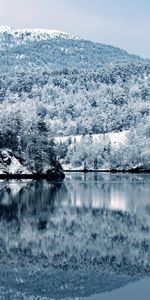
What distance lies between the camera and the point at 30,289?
29.0m

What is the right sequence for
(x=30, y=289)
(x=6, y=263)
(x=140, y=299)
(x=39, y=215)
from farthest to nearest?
(x=39, y=215) → (x=6, y=263) → (x=30, y=289) → (x=140, y=299)

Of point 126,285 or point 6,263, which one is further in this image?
point 6,263

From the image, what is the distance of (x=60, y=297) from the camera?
27750 millimetres

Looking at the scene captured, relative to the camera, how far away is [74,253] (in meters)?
39.4

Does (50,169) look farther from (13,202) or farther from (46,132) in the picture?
(13,202)

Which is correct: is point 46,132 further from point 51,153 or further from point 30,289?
point 30,289

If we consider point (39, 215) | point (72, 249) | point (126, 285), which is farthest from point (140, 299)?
point (39, 215)

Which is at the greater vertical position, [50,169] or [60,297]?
[60,297]

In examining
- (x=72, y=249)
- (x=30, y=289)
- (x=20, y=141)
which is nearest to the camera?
(x=30, y=289)

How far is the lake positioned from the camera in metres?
A: 29.3

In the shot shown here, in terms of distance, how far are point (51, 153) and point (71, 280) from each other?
449 feet

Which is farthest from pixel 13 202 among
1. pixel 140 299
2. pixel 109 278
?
pixel 140 299

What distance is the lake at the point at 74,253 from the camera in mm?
29328

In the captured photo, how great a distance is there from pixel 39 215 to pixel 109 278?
32052mm
